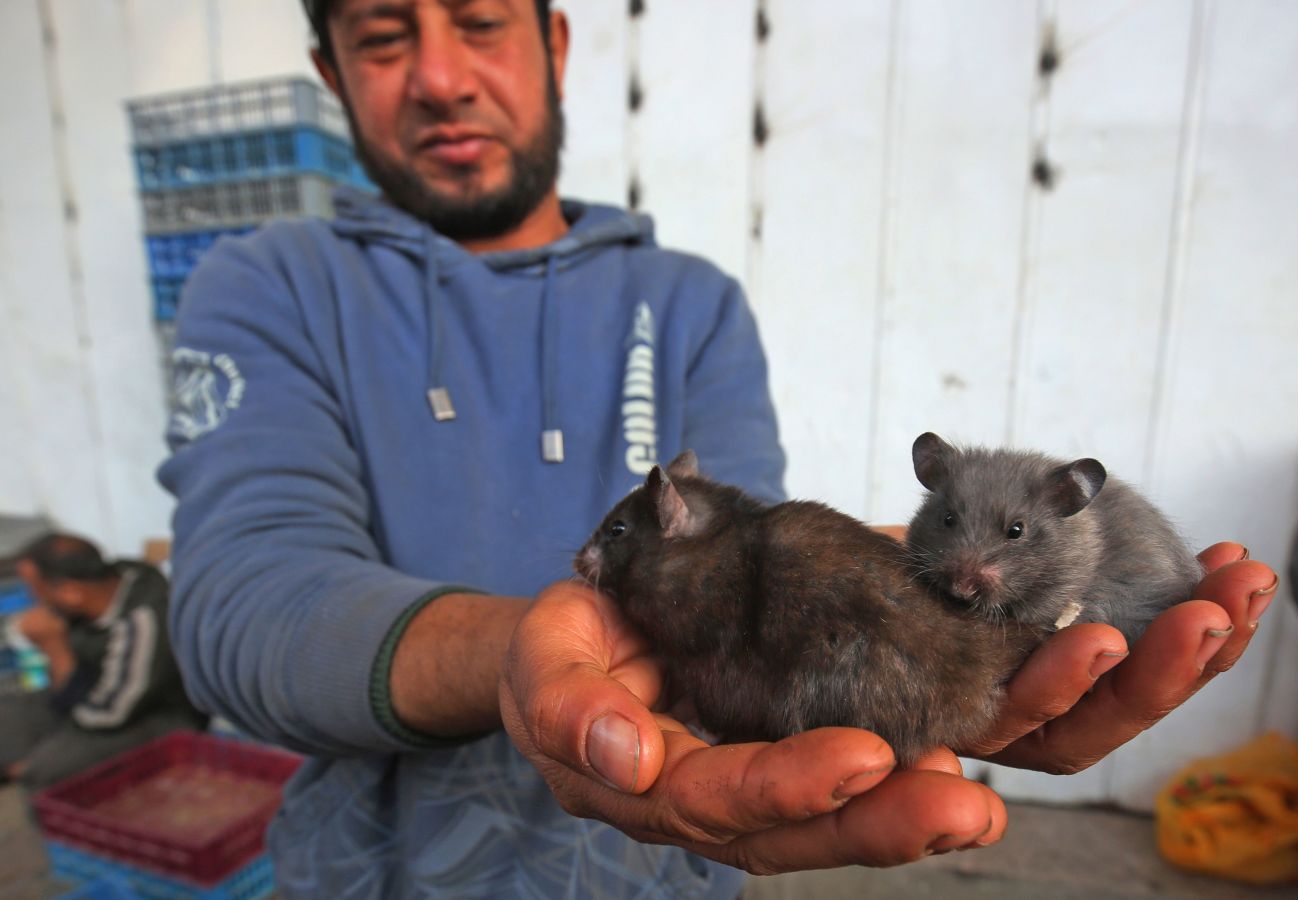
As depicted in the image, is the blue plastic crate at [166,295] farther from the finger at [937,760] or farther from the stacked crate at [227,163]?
the finger at [937,760]

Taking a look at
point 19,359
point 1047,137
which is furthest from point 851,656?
point 19,359

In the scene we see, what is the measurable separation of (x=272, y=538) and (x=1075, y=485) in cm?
173

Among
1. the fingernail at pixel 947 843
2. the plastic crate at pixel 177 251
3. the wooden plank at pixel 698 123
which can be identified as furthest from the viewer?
the plastic crate at pixel 177 251

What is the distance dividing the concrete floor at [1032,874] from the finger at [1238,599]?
3.17 m

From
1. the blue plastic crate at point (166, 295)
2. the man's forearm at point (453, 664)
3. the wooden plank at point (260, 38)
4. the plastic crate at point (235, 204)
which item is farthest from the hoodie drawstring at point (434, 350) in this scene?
the wooden plank at point (260, 38)

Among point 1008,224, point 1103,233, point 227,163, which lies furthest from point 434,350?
point 1103,233

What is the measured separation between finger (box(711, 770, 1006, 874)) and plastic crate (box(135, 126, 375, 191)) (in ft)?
13.3

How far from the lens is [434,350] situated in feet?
7.31

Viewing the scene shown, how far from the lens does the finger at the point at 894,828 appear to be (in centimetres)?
84

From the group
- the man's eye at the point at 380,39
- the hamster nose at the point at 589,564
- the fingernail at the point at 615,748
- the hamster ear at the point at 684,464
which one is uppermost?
the man's eye at the point at 380,39

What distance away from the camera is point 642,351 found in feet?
7.71

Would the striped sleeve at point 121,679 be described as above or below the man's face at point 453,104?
below

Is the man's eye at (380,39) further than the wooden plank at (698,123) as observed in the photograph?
No

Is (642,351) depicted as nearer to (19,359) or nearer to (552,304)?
(552,304)
